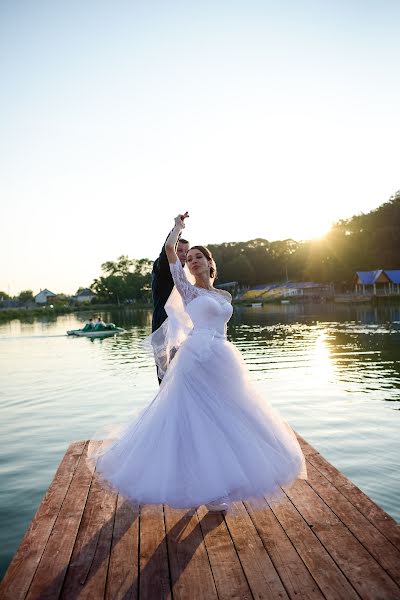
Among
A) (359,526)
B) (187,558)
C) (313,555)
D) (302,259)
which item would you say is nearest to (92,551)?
(187,558)

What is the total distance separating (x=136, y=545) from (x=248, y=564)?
36.9 inches

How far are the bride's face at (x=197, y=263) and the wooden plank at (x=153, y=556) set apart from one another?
2.23m

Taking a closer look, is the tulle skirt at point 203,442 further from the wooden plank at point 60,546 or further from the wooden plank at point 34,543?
the wooden plank at point 34,543

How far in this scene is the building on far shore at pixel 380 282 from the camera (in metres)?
83.2

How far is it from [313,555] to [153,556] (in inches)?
46.0

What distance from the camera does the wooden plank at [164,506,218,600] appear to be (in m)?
3.37

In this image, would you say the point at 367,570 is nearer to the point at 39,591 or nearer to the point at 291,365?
the point at 39,591

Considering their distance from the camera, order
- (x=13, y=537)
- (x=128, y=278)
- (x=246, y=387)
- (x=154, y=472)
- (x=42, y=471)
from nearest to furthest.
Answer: (x=154, y=472) → (x=246, y=387) → (x=13, y=537) → (x=42, y=471) → (x=128, y=278)

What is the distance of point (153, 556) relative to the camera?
153 inches

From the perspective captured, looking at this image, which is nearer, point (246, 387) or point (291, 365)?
point (246, 387)

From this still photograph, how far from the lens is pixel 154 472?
3.97 m

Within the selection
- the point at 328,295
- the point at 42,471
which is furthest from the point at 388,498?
the point at 328,295

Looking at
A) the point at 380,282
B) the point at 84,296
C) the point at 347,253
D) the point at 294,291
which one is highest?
the point at 347,253

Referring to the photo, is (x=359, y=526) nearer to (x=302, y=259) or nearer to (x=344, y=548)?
(x=344, y=548)
